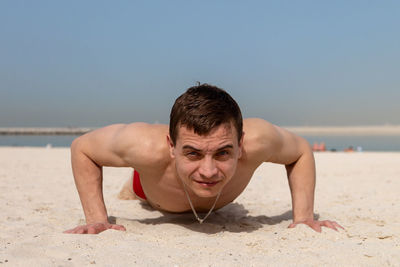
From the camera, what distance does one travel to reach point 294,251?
2.49 m

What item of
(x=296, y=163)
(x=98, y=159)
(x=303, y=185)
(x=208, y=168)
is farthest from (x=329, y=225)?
(x=98, y=159)

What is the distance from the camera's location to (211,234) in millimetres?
3111

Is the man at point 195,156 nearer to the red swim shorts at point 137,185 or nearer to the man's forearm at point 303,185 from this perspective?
the man's forearm at point 303,185

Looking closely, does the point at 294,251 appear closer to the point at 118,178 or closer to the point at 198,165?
the point at 198,165

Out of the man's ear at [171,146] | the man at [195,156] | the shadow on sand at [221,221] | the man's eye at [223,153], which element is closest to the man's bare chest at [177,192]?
the man at [195,156]

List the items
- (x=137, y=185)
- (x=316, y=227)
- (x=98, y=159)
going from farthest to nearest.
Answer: (x=137, y=185) → (x=98, y=159) → (x=316, y=227)

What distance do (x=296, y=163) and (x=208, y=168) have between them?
1202 mm

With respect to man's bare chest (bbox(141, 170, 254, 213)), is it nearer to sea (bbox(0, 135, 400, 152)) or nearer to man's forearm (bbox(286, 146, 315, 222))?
man's forearm (bbox(286, 146, 315, 222))

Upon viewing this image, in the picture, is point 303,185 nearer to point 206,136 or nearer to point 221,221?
point 221,221

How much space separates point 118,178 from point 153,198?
152 inches

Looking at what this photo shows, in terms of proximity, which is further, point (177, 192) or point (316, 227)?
point (177, 192)

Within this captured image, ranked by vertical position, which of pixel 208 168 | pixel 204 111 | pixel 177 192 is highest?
pixel 204 111

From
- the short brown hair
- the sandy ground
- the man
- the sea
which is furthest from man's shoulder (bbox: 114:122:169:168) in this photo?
the sea

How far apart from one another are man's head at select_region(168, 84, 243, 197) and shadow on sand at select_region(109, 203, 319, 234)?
2.60 ft
